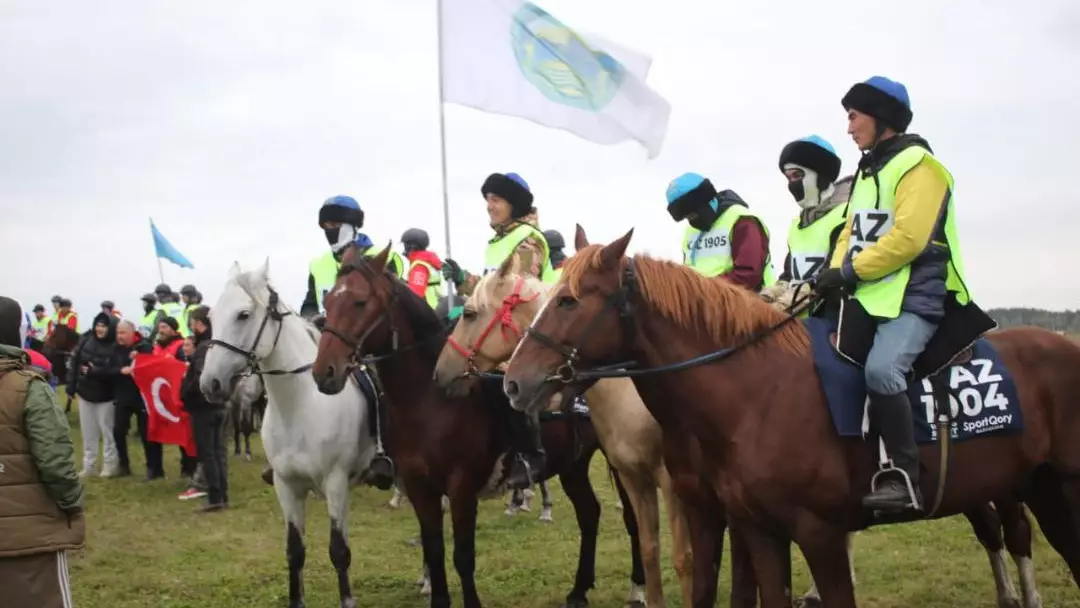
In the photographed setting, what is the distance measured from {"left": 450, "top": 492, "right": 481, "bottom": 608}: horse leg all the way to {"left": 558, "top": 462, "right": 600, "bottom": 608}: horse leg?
1.18m

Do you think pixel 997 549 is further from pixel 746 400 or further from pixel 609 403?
pixel 746 400

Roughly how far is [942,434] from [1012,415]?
45cm

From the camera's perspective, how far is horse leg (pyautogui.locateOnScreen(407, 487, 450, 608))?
6910 millimetres

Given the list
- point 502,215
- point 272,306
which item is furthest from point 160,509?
point 502,215

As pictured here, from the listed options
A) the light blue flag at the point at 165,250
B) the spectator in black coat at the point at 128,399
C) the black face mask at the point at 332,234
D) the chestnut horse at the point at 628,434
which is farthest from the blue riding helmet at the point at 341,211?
the light blue flag at the point at 165,250

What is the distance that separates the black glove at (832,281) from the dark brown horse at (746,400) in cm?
26

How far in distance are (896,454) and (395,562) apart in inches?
252

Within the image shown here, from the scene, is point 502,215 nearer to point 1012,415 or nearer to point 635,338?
point 635,338

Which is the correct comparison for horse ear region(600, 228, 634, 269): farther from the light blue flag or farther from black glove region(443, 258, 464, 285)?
the light blue flag

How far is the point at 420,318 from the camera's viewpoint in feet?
23.6

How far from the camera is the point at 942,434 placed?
15.6 feet

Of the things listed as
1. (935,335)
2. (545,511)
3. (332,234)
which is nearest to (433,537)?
(332,234)

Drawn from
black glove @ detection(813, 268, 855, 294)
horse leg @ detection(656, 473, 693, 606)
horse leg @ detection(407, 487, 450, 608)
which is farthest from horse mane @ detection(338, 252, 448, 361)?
black glove @ detection(813, 268, 855, 294)

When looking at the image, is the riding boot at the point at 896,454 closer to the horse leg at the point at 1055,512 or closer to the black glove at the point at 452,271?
the horse leg at the point at 1055,512
